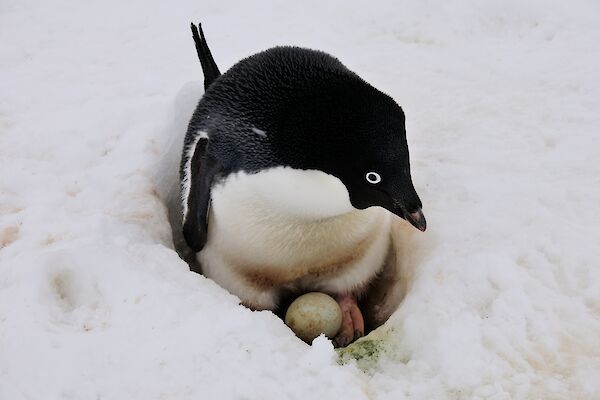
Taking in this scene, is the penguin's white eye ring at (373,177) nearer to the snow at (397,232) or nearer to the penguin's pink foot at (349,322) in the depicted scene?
the snow at (397,232)

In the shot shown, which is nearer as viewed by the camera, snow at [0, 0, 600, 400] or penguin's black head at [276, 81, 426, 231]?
snow at [0, 0, 600, 400]

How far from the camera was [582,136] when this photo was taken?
1.96 metres

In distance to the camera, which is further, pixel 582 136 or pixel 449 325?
pixel 582 136

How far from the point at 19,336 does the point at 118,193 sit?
1.95ft

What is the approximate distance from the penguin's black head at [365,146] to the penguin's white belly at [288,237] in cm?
7

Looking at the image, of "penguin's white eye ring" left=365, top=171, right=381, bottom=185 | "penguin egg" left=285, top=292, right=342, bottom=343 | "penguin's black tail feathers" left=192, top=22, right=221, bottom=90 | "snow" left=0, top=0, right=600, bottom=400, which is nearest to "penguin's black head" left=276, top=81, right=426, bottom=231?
"penguin's white eye ring" left=365, top=171, right=381, bottom=185

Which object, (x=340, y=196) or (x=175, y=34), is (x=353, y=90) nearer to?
(x=340, y=196)

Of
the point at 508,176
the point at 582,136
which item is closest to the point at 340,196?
the point at 508,176

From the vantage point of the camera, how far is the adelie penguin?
1438 millimetres

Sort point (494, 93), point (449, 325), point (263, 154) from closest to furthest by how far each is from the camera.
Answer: point (449, 325)
point (263, 154)
point (494, 93)

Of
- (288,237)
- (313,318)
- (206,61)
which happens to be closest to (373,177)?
(288,237)

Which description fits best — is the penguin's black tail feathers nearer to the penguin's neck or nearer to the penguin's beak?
the penguin's neck

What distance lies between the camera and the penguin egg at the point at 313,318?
1692mm

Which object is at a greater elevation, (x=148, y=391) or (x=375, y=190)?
(x=375, y=190)
